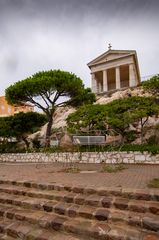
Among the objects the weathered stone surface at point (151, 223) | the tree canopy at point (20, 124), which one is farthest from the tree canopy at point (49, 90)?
the weathered stone surface at point (151, 223)

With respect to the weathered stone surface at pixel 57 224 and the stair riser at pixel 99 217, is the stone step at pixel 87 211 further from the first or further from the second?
the weathered stone surface at pixel 57 224

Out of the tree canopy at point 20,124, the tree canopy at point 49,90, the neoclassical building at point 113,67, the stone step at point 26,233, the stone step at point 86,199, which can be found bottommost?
the stone step at point 26,233

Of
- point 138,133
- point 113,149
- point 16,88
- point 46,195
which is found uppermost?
point 16,88

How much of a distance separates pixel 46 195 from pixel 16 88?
37.6 ft

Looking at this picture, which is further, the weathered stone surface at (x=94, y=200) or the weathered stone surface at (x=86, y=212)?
the weathered stone surface at (x=94, y=200)

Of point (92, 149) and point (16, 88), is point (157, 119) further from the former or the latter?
point (16, 88)

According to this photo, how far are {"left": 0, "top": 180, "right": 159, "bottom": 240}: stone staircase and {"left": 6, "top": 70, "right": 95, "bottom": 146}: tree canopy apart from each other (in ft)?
32.5

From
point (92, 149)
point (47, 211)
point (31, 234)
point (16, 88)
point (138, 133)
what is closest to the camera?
point (31, 234)

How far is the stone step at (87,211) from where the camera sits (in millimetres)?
3084

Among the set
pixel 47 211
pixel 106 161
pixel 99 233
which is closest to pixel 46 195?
pixel 47 211

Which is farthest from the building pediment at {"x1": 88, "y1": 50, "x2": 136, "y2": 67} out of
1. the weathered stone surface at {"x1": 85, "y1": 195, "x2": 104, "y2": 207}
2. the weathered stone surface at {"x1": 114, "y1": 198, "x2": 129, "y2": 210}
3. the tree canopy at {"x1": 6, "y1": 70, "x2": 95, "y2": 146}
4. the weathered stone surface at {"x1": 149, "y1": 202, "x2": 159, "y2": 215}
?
the weathered stone surface at {"x1": 149, "y1": 202, "x2": 159, "y2": 215}

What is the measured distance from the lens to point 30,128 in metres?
15.7

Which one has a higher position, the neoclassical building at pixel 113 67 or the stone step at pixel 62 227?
the neoclassical building at pixel 113 67

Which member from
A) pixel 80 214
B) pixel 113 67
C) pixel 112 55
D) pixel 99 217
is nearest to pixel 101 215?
pixel 99 217
